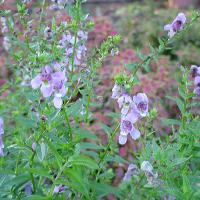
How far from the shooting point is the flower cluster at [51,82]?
1685 millimetres

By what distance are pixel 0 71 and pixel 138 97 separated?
138 inches

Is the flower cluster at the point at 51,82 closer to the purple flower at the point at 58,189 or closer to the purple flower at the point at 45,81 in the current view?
the purple flower at the point at 45,81

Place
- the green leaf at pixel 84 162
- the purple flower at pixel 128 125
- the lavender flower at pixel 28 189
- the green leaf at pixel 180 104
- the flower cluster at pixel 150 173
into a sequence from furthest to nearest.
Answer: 1. the green leaf at pixel 180 104
2. the lavender flower at pixel 28 189
3. the flower cluster at pixel 150 173
4. the purple flower at pixel 128 125
5. the green leaf at pixel 84 162

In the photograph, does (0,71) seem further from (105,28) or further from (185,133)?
(185,133)

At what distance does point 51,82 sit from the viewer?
169 cm

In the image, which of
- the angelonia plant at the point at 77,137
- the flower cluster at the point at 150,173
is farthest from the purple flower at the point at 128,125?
the flower cluster at the point at 150,173

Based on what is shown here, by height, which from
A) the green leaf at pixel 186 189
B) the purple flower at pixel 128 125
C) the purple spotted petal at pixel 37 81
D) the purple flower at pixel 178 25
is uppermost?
the purple spotted petal at pixel 37 81

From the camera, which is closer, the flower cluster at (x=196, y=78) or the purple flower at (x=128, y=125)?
the purple flower at (x=128, y=125)

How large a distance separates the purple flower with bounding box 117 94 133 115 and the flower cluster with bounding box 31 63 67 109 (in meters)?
0.19

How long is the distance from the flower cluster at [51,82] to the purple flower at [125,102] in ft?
0.61

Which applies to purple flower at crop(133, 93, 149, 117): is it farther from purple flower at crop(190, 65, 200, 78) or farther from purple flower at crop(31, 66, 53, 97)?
purple flower at crop(190, 65, 200, 78)

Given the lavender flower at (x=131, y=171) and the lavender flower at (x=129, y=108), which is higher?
the lavender flower at (x=129, y=108)

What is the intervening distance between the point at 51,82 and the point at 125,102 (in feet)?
0.81

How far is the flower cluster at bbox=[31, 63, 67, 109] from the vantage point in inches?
66.3
